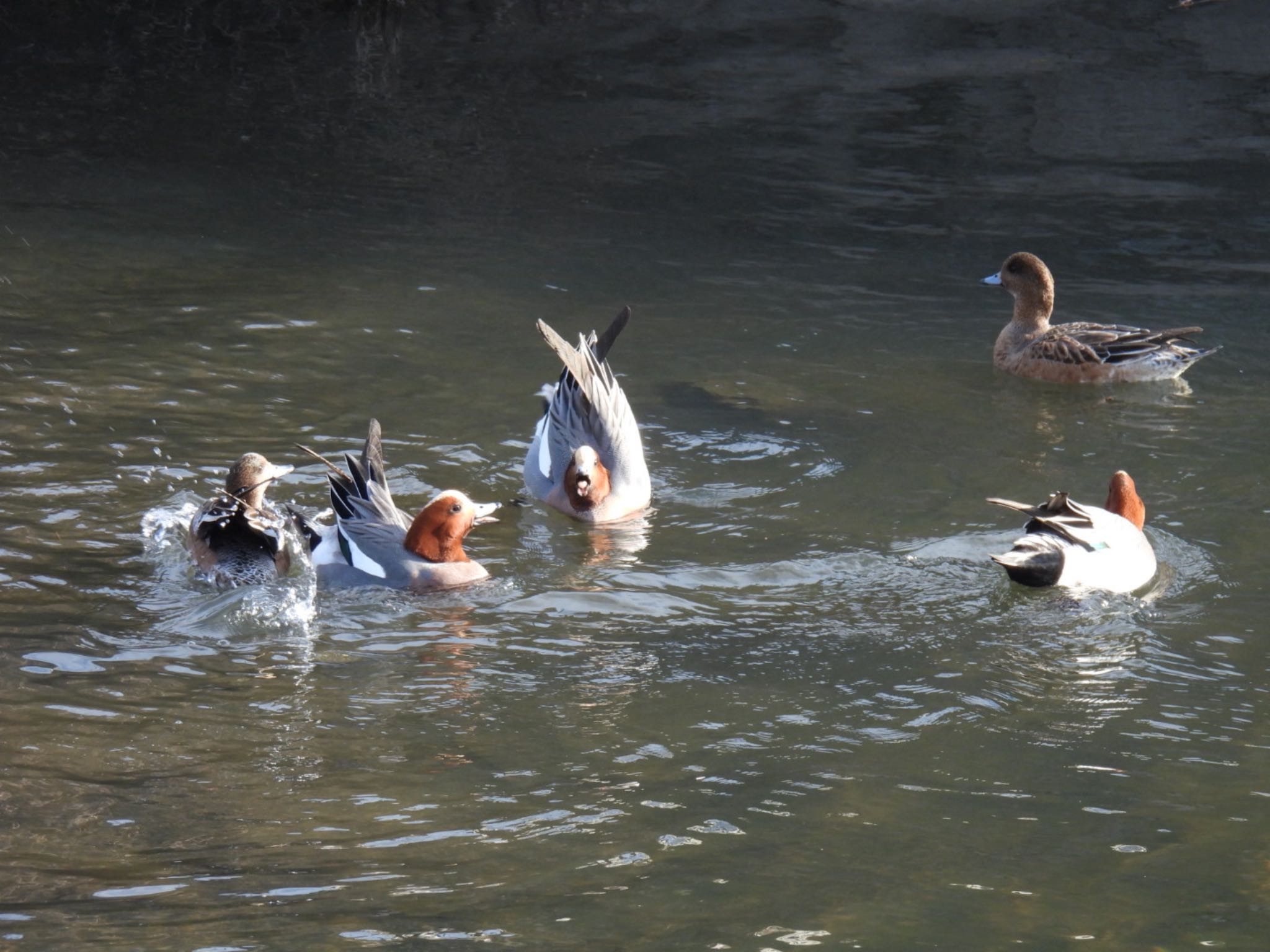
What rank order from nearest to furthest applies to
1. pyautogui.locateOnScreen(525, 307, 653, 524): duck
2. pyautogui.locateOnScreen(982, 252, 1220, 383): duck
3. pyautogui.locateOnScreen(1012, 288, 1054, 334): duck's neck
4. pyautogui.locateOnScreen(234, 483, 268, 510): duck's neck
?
pyautogui.locateOnScreen(234, 483, 268, 510): duck's neck
pyautogui.locateOnScreen(525, 307, 653, 524): duck
pyautogui.locateOnScreen(982, 252, 1220, 383): duck
pyautogui.locateOnScreen(1012, 288, 1054, 334): duck's neck

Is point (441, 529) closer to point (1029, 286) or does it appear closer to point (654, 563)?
point (654, 563)

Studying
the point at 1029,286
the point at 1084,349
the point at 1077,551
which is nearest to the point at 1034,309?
the point at 1029,286

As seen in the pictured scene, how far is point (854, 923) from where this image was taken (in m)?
4.34

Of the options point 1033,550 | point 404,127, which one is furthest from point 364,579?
point 404,127

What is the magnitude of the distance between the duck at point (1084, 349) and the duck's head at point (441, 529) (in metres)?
5.03

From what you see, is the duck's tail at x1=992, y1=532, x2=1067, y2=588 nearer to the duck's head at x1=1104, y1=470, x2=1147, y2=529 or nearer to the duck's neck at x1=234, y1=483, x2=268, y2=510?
the duck's head at x1=1104, y1=470, x2=1147, y2=529

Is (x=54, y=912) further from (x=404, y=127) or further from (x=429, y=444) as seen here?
(x=404, y=127)

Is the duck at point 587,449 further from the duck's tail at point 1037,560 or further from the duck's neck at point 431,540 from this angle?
the duck's tail at point 1037,560

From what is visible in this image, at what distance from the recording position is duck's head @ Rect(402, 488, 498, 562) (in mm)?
7184

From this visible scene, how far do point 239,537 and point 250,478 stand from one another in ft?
1.47

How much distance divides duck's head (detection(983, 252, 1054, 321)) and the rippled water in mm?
539

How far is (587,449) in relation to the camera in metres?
8.14

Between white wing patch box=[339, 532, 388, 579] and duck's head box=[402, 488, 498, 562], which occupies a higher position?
duck's head box=[402, 488, 498, 562]

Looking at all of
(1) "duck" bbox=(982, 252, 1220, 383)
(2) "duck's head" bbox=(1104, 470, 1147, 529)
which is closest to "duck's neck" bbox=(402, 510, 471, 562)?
(2) "duck's head" bbox=(1104, 470, 1147, 529)
